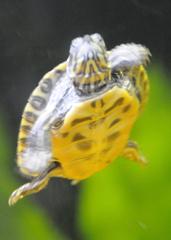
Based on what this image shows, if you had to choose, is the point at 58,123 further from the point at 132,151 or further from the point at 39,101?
the point at 132,151

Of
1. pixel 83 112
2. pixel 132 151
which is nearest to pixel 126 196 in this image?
pixel 132 151

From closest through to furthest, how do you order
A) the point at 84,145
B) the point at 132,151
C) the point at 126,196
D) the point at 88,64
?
1. the point at 88,64
2. the point at 84,145
3. the point at 132,151
4. the point at 126,196

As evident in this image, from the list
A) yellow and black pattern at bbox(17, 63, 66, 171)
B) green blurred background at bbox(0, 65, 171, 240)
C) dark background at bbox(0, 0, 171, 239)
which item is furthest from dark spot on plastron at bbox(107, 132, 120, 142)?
green blurred background at bbox(0, 65, 171, 240)

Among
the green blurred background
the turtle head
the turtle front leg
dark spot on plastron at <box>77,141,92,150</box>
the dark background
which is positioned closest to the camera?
the turtle head

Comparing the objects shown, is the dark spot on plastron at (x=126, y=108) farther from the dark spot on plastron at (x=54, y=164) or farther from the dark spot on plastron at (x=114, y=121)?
the dark spot on plastron at (x=54, y=164)

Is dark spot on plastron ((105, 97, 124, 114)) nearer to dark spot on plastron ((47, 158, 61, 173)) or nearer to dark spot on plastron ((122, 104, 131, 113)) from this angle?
dark spot on plastron ((122, 104, 131, 113))

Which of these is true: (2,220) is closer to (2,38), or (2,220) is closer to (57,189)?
(57,189)
